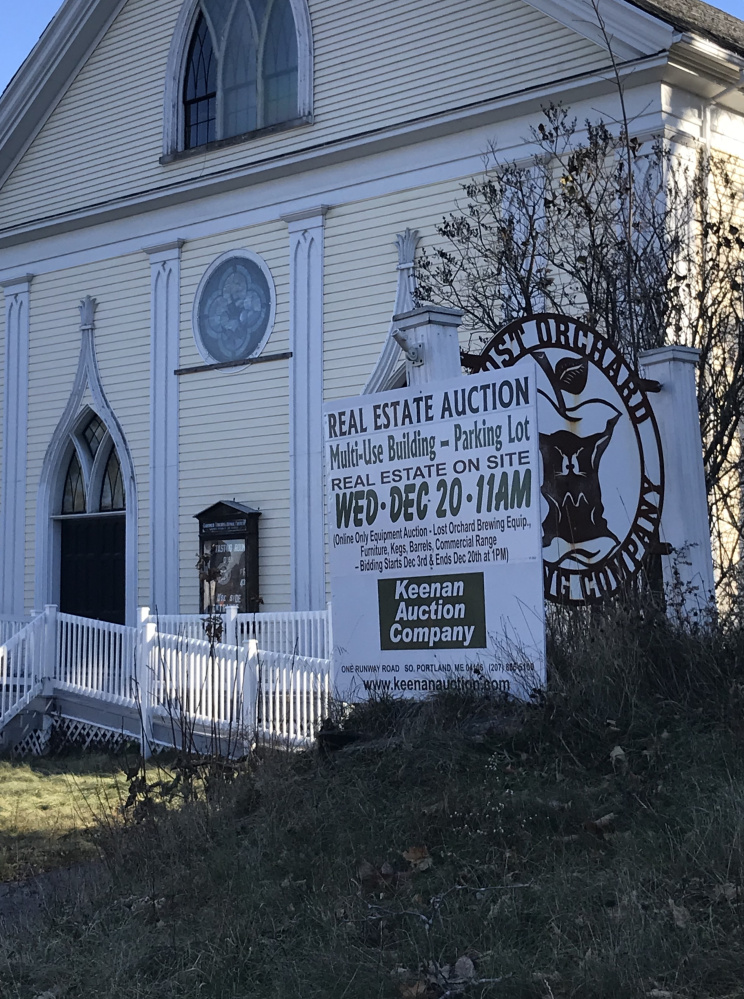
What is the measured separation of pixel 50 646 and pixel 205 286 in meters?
5.71

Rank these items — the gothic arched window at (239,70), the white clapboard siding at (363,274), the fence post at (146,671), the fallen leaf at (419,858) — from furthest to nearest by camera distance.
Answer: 1. the gothic arched window at (239,70)
2. the white clapboard siding at (363,274)
3. the fence post at (146,671)
4. the fallen leaf at (419,858)

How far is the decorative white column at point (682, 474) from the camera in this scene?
8.05 metres

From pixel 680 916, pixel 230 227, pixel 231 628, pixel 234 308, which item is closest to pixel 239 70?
pixel 230 227

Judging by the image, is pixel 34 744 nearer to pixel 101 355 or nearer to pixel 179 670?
pixel 179 670

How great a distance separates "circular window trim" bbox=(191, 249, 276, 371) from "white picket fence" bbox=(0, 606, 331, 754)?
13.7 ft

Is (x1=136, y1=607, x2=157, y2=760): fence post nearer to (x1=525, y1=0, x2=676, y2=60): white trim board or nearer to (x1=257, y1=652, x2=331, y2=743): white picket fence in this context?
(x1=257, y1=652, x2=331, y2=743): white picket fence

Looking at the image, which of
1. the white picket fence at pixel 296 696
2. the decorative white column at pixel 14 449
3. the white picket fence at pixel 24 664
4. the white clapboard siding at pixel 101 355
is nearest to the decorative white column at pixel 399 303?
the white clapboard siding at pixel 101 355

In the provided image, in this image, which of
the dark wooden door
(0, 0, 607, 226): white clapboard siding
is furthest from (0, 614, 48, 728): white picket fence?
(0, 0, 607, 226): white clapboard siding

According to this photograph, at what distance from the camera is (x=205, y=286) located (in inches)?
704

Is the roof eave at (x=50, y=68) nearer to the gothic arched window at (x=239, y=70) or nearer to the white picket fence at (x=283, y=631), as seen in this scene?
the gothic arched window at (x=239, y=70)

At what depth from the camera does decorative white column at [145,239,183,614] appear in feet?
57.8

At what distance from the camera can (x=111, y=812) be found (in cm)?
912

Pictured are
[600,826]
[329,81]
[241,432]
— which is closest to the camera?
[600,826]

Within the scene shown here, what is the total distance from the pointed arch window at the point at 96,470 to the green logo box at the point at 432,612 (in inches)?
460
